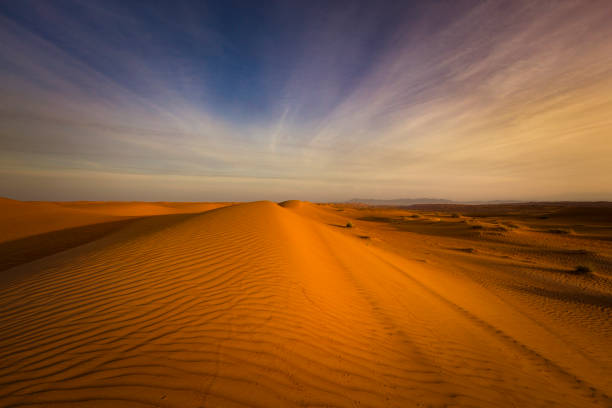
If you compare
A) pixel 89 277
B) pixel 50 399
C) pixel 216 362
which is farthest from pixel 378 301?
pixel 89 277

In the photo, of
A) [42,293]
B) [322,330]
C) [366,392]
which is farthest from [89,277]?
[366,392]

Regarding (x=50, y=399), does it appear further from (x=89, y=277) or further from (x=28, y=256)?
(x=28, y=256)

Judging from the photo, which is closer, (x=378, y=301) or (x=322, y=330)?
(x=322, y=330)

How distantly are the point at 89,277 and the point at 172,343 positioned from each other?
11.2 ft

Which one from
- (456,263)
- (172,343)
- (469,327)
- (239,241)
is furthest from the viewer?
(456,263)

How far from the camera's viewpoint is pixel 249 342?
2.77 m

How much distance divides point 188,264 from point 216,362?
315 cm

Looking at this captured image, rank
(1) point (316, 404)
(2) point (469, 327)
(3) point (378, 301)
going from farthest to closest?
(3) point (378, 301), (2) point (469, 327), (1) point (316, 404)

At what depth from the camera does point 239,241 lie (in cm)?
671

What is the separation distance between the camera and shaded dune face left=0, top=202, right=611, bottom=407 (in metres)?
2.14

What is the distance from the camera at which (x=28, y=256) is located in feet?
28.2

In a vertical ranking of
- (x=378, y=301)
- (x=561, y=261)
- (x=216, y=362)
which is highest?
(x=216, y=362)

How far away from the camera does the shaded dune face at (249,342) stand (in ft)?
7.01

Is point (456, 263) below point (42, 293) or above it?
below
